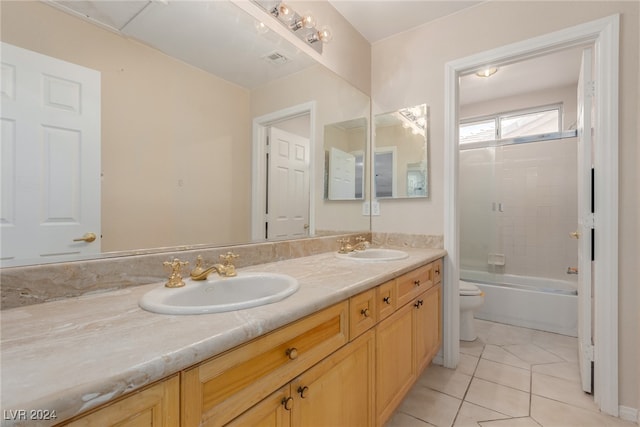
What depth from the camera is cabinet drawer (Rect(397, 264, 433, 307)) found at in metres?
1.43

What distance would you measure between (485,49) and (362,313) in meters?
1.88

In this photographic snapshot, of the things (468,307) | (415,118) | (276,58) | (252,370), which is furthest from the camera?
(468,307)

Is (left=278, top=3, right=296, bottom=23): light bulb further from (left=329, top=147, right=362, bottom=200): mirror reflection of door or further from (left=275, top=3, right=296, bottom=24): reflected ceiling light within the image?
(left=329, top=147, right=362, bottom=200): mirror reflection of door

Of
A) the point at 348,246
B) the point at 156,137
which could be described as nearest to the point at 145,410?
the point at 156,137

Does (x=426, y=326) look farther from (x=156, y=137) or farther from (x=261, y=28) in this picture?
(x=261, y=28)

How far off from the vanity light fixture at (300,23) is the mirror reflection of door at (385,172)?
2.94 feet

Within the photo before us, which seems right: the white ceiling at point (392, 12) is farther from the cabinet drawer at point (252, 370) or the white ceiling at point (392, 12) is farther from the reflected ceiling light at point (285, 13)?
the cabinet drawer at point (252, 370)

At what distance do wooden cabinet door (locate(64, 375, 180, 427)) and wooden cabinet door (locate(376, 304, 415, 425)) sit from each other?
0.86 m

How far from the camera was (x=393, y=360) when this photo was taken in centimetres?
135

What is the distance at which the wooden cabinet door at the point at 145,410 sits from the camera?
0.45 metres

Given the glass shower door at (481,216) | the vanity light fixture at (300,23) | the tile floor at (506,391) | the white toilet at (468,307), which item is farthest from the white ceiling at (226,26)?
the white toilet at (468,307)

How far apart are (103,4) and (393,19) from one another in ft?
5.98

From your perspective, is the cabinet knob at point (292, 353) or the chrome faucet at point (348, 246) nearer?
the cabinet knob at point (292, 353)

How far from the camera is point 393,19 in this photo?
2102 mm
